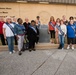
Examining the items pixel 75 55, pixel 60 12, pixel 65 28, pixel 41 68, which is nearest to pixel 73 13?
pixel 60 12

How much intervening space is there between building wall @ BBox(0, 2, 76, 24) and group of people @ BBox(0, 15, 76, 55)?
14.9 ft

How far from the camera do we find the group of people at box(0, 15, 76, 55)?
398 inches

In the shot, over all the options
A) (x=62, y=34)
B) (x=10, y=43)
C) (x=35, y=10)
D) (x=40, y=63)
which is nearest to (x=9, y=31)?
(x=10, y=43)

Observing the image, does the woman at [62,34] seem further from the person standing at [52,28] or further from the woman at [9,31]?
the woman at [9,31]

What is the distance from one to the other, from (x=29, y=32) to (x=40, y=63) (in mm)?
2504

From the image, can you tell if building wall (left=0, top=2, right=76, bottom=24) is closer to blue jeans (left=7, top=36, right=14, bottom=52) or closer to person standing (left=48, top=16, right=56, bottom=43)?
person standing (left=48, top=16, right=56, bottom=43)

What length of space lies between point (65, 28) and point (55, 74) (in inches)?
170

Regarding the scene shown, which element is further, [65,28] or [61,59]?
[65,28]

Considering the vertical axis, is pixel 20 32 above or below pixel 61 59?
above

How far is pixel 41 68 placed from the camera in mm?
7805

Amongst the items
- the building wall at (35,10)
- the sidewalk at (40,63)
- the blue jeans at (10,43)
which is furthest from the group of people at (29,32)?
the building wall at (35,10)

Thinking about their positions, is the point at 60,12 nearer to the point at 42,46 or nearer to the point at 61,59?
the point at 42,46

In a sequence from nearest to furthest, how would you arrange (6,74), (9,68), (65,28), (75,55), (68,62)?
(6,74) → (9,68) → (68,62) → (75,55) → (65,28)

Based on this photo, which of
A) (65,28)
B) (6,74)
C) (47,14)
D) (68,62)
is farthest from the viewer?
(47,14)
